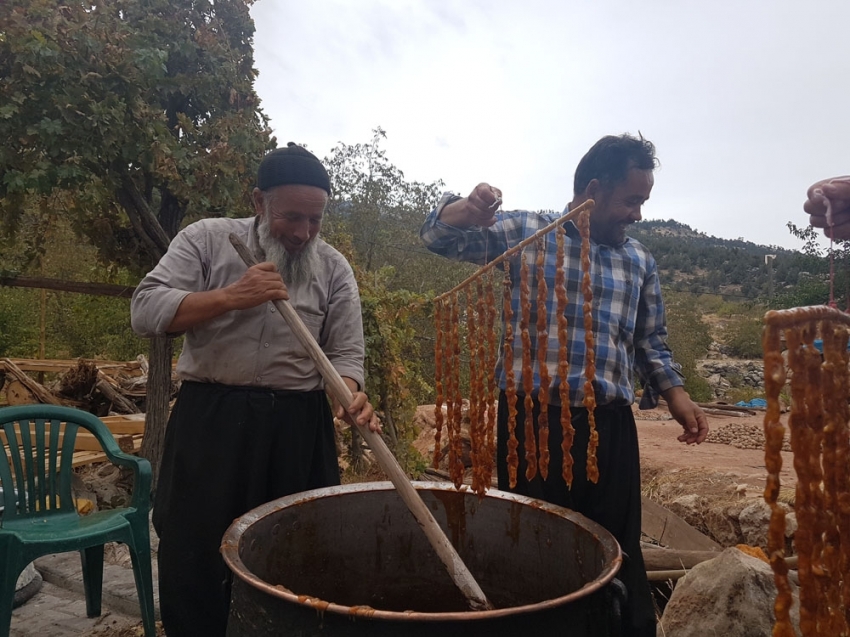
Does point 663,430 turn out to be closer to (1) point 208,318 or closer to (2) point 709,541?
(2) point 709,541

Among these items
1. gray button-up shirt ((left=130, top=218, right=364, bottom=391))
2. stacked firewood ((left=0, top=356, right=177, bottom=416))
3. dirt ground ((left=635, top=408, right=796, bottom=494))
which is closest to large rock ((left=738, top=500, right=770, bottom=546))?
dirt ground ((left=635, top=408, right=796, bottom=494))

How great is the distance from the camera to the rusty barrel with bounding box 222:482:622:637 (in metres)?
1.74

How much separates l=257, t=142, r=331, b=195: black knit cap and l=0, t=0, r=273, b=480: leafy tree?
3016 millimetres

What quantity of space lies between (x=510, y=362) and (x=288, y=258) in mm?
1091

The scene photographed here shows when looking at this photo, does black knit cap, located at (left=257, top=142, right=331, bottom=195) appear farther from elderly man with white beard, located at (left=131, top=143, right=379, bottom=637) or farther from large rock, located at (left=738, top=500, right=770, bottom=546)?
large rock, located at (left=738, top=500, right=770, bottom=546)

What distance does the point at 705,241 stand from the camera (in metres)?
64.8

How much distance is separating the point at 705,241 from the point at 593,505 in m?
68.8

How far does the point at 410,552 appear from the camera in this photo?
2.39 m

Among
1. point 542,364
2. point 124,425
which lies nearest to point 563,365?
point 542,364

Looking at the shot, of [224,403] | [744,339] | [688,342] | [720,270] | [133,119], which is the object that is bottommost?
[224,403]

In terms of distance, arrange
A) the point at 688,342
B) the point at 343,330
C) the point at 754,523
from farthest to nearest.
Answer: the point at 688,342 → the point at 754,523 → the point at 343,330

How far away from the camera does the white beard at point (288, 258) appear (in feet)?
8.71

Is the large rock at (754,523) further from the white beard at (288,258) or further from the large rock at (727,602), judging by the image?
the white beard at (288,258)

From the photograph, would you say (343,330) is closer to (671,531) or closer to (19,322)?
(671,531)
